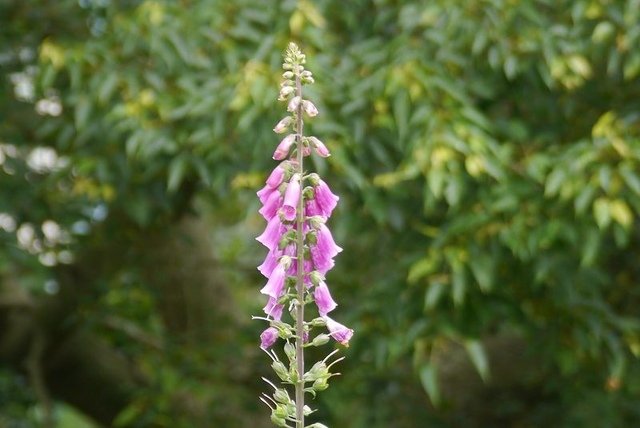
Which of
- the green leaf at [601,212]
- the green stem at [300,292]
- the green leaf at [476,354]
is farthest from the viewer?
the green leaf at [476,354]

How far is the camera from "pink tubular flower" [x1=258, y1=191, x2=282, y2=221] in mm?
2166

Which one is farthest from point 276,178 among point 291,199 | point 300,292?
point 300,292

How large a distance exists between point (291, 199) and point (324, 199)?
118 mm

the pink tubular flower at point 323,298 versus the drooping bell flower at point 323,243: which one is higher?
the drooping bell flower at point 323,243

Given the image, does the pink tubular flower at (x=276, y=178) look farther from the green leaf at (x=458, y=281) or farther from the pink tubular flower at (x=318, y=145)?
the green leaf at (x=458, y=281)

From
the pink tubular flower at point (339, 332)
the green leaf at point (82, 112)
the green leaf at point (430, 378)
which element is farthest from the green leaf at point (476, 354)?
the pink tubular flower at point (339, 332)

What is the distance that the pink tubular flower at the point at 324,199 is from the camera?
216 cm

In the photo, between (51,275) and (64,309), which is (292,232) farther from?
(64,309)

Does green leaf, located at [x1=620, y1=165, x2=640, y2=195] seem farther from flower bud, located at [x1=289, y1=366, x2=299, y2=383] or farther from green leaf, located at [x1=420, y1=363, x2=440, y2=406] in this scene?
flower bud, located at [x1=289, y1=366, x2=299, y2=383]

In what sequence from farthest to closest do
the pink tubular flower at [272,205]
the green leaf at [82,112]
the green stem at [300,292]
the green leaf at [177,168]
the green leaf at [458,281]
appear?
1. the green leaf at [82,112]
2. the green leaf at [177,168]
3. the green leaf at [458,281]
4. the pink tubular flower at [272,205]
5. the green stem at [300,292]

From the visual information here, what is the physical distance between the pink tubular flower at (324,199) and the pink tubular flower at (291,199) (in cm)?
8

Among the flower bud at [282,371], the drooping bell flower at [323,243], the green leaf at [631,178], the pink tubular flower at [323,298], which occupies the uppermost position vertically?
the green leaf at [631,178]

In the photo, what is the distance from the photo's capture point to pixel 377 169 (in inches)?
198

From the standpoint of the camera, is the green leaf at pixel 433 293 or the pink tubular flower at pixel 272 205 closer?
the pink tubular flower at pixel 272 205
